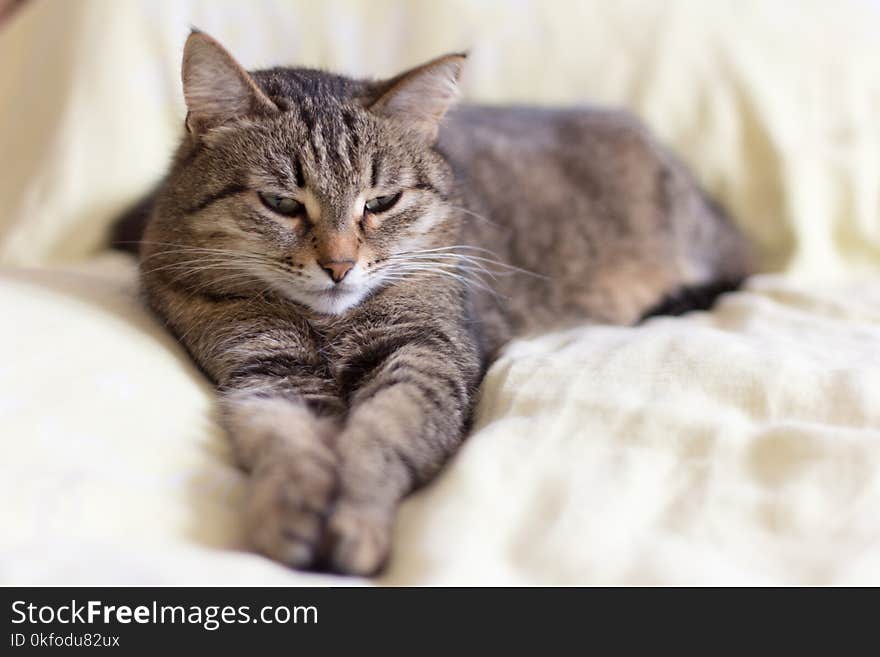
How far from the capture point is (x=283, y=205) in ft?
4.25

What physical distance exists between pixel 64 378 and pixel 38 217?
3.63ft

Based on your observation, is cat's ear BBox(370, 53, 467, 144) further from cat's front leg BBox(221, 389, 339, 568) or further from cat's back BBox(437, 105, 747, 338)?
cat's front leg BBox(221, 389, 339, 568)

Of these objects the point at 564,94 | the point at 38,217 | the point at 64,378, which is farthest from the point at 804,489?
the point at 38,217

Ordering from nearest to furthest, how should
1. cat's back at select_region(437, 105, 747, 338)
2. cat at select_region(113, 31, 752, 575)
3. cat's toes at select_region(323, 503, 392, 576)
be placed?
cat's toes at select_region(323, 503, 392, 576), cat at select_region(113, 31, 752, 575), cat's back at select_region(437, 105, 747, 338)

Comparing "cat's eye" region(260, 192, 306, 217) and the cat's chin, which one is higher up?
"cat's eye" region(260, 192, 306, 217)

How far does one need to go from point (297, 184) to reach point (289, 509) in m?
0.58

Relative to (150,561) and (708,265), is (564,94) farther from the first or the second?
(150,561)

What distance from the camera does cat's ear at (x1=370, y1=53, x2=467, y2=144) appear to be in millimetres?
A: 1363

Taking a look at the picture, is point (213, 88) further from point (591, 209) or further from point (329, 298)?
point (591, 209)

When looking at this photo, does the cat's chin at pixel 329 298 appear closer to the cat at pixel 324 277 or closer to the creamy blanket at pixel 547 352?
the cat at pixel 324 277

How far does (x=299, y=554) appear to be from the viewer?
0.91 metres

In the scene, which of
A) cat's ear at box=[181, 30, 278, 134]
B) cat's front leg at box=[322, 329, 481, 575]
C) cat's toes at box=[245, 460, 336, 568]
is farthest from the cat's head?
cat's toes at box=[245, 460, 336, 568]

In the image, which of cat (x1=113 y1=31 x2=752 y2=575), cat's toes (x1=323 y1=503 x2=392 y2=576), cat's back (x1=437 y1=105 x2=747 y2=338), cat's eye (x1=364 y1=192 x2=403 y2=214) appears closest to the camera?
cat's toes (x1=323 y1=503 x2=392 y2=576)

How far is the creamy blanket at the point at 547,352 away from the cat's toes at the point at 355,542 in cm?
3
